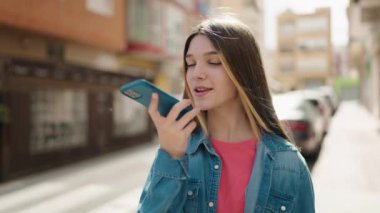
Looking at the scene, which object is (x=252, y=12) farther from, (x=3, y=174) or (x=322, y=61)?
(x=3, y=174)

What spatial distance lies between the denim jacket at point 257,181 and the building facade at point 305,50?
62538 millimetres

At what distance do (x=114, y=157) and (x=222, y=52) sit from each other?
11.7 metres

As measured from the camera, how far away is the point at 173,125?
4.93 ft

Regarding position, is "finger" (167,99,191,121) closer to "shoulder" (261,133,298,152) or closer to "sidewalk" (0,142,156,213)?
"shoulder" (261,133,298,152)

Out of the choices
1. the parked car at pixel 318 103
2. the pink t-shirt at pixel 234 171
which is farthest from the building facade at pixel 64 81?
the pink t-shirt at pixel 234 171

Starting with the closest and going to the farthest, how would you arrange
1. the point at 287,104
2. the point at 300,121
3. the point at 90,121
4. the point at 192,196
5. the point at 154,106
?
the point at 154,106, the point at 192,196, the point at 300,121, the point at 287,104, the point at 90,121

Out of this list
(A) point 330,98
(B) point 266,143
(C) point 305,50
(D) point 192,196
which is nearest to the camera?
(D) point 192,196

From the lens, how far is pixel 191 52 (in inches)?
68.4

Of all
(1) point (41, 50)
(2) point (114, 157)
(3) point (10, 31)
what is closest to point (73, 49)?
(1) point (41, 50)

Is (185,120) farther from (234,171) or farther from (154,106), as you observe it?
(234,171)

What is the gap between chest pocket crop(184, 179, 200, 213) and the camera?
5.52ft

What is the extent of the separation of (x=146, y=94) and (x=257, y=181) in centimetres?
57

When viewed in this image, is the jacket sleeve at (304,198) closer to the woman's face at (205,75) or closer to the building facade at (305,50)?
the woman's face at (205,75)

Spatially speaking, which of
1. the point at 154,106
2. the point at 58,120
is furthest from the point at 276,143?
the point at 58,120
